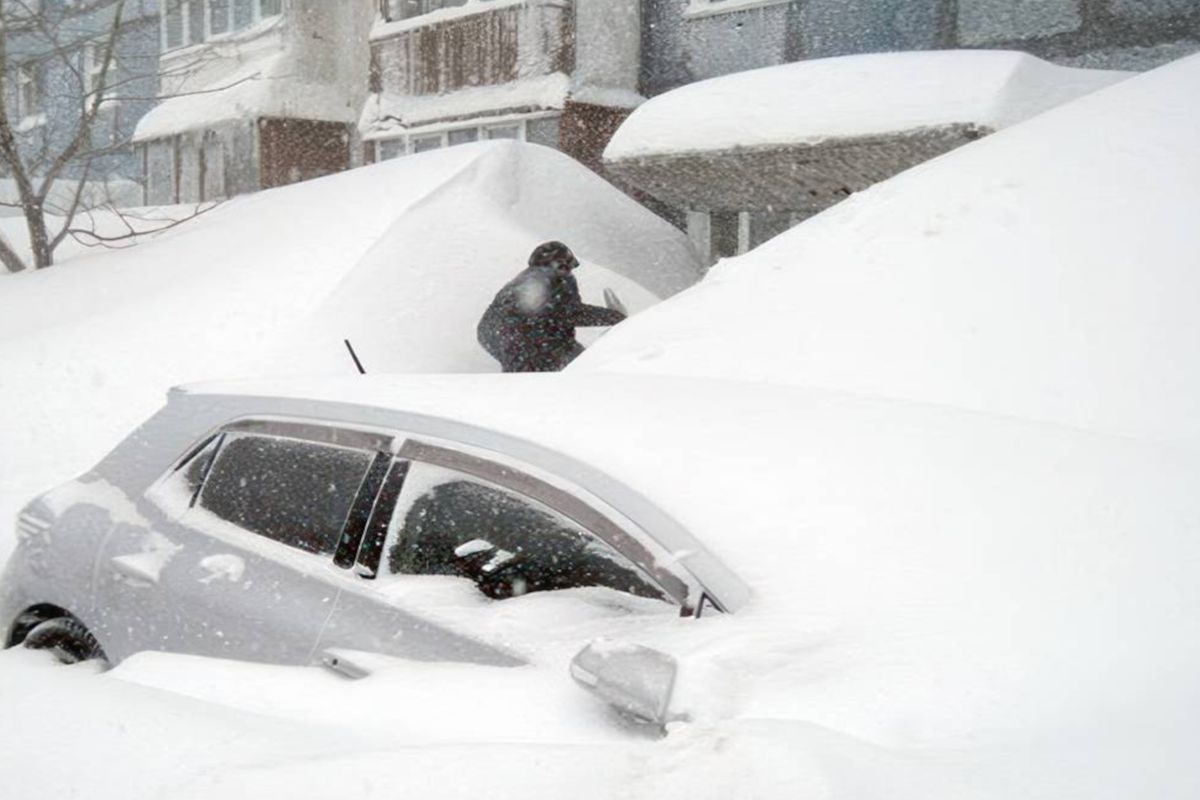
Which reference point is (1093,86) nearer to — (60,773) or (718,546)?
(718,546)

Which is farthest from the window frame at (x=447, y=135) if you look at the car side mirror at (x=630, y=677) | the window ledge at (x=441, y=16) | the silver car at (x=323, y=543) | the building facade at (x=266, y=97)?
the car side mirror at (x=630, y=677)

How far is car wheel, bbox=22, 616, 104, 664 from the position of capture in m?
2.91

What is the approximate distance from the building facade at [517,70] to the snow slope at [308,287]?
3277 mm

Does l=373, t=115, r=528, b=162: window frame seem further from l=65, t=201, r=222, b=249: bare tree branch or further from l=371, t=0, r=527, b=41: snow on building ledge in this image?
l=65, t=201, r=222, b=249: bare tree branch

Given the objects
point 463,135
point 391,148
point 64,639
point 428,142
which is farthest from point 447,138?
point 64,639

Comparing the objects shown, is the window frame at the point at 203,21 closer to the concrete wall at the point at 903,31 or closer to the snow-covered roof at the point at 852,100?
the concrete wall at the point at 903,31

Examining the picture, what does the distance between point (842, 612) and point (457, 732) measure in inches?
27.4

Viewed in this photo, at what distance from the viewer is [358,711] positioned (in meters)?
1.94

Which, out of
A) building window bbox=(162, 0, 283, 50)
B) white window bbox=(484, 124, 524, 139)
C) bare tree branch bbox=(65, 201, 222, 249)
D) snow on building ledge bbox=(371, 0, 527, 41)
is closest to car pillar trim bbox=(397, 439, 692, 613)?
bare tree branch bbox=(65, 201, 222, 249)

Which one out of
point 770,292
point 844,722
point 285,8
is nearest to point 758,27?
point 770,292

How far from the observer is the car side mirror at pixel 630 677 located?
1.66 metres

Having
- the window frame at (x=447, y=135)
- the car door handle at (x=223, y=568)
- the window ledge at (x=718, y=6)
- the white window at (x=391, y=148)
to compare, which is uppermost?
the window ledge at (x=718, y=6)

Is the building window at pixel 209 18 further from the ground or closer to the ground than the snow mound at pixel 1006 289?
further from the ground

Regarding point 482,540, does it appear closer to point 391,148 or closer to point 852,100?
point 852,100
